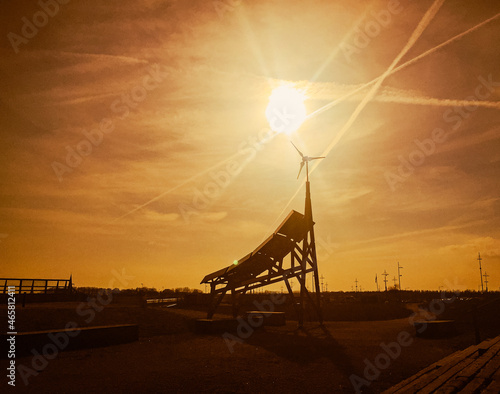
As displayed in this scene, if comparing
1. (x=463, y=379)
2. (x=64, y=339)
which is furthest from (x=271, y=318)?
(x=463, y=379)

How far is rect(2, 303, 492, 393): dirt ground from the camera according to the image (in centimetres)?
767

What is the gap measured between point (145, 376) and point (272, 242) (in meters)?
11.0

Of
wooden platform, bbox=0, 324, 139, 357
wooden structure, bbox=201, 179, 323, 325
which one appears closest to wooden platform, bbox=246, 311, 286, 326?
wooden structure, bbox=201, 179, 323, 325

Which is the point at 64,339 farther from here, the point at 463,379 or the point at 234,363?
the point at 463,379

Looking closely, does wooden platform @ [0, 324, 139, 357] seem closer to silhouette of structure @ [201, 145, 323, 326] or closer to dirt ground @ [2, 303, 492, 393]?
dirt ground @ [2, 303, 492, 393]

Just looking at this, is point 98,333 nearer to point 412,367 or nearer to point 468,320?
point 412,367

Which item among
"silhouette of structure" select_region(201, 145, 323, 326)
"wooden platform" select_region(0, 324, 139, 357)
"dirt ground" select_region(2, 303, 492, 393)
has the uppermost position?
"silhouette of structure" select_region(201, 145, 323, 326)

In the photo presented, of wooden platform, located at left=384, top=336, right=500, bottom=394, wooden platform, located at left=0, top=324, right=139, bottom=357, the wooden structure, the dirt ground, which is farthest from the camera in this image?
the wooden structure

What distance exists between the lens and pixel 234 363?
1014 cm

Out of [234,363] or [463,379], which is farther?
[234,363]

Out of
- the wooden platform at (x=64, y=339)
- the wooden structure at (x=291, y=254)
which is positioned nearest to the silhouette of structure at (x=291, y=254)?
the wooden structure at (x=291, y=254)

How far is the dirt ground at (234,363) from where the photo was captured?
25.2ft

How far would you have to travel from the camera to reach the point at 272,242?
736 inches

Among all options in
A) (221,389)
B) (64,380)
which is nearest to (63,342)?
(64,380)
